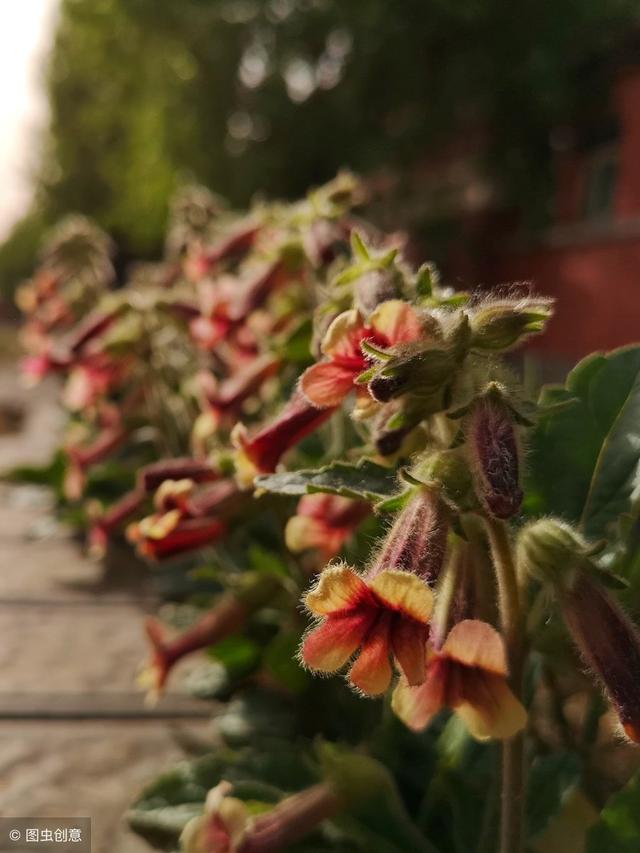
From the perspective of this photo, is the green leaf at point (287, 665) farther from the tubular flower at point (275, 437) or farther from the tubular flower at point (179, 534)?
the tubular flower at point (275, 437)

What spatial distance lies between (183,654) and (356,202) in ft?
1.52

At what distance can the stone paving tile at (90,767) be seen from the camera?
670 mm

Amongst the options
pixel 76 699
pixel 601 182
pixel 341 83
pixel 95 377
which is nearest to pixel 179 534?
pixel 76 699

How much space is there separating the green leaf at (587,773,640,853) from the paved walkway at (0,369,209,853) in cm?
32

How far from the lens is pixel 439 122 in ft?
28.4

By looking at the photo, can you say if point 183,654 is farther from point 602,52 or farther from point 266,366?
point 602,52

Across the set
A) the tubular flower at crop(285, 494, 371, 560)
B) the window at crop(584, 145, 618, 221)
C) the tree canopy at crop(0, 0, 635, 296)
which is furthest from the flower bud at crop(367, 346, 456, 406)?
the tree canopy at crop(0, 0, 635, 296)

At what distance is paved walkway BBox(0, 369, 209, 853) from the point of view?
0.70m

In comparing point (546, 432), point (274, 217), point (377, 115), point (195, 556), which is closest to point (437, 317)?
point (546, 432)

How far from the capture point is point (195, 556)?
1.20 m

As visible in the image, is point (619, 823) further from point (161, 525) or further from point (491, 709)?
point (161, 525)

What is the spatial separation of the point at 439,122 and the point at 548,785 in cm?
873

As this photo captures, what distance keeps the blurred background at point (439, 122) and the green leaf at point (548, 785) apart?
21.4 feet

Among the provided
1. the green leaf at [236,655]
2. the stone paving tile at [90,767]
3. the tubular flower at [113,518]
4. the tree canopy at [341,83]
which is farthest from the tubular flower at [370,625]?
the tree canopy at [341,83]
